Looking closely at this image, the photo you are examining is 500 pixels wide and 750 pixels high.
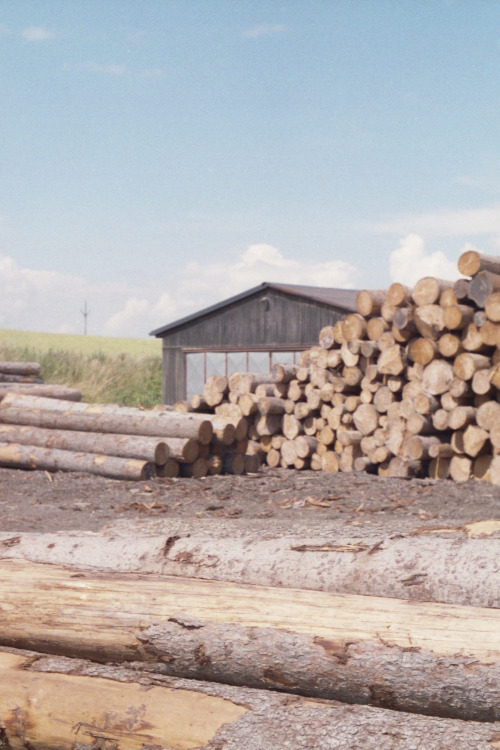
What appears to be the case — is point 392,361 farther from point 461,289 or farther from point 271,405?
point 271,405

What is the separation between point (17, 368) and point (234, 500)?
11483 mm

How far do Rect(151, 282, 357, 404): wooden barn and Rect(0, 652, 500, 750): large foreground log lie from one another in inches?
606

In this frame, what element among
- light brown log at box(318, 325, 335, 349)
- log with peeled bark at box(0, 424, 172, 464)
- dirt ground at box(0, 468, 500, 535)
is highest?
light brown log at box(318, 325, 335, 349)

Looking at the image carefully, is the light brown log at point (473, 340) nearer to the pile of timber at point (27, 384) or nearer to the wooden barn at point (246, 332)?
the wooden barn at point (246, 332)

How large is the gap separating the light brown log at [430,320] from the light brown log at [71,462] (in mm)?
4722

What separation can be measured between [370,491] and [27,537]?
6552mm

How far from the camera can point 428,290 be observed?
435 inches

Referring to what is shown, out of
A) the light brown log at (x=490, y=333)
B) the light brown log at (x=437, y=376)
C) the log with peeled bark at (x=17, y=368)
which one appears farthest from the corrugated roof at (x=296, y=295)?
the light brown log at (x=490, y=333)

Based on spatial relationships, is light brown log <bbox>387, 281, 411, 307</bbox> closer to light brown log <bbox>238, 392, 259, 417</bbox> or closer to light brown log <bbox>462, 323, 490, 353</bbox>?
light brown log <bbox>462, 323, 490, 353</bbox>

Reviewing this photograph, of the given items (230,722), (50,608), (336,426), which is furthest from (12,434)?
(230,722)

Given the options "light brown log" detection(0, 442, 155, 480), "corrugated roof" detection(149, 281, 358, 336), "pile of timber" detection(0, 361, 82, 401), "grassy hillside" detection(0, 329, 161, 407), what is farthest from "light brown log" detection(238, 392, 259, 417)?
"grassy hillside" detection(0, 329, 161, 407)

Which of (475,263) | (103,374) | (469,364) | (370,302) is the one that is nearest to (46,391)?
(370,302)

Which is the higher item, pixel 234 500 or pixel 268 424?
pixel 268 424

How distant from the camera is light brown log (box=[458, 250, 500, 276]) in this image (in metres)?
10.4
